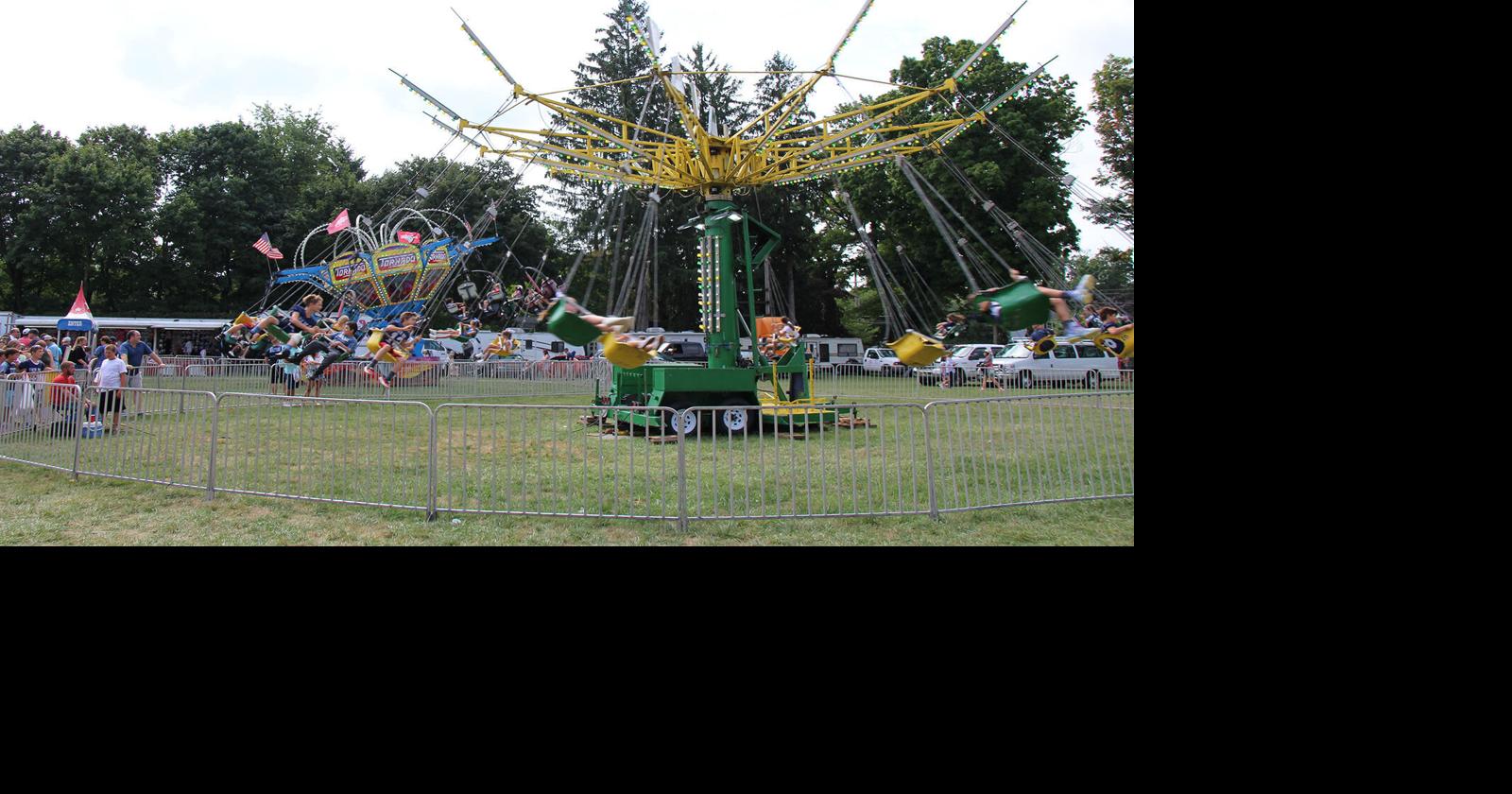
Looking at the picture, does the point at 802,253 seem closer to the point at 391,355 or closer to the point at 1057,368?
the point at 1057,368

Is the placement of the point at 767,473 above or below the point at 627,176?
below

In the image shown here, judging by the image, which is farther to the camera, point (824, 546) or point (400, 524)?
point (400, 524)

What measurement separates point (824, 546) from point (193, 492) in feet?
18.7

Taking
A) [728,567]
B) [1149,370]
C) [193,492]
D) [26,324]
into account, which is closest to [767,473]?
[728,567]

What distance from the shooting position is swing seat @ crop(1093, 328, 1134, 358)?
18.7 ft

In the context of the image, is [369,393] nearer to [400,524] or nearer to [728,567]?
[400,524]

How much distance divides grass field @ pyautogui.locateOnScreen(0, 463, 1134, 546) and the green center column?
4.91 m

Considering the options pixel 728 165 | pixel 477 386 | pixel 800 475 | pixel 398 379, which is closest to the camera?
pixel 800 475

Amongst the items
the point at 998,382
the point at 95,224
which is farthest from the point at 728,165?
the point at 95,224

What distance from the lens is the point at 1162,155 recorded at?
3285 millimetres

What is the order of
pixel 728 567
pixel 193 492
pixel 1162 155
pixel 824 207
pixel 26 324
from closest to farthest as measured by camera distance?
1. pixel 1162 155
2. pixel 728 567
3. pixel 193 492
4. pixel 26 324
5. pixel 824 207

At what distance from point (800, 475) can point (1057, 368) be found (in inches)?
660

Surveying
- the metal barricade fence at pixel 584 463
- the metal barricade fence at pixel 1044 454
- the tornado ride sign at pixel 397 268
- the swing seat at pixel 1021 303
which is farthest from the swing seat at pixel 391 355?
the tornado ride sign at pixel 397 268

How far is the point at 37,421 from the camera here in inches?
325
